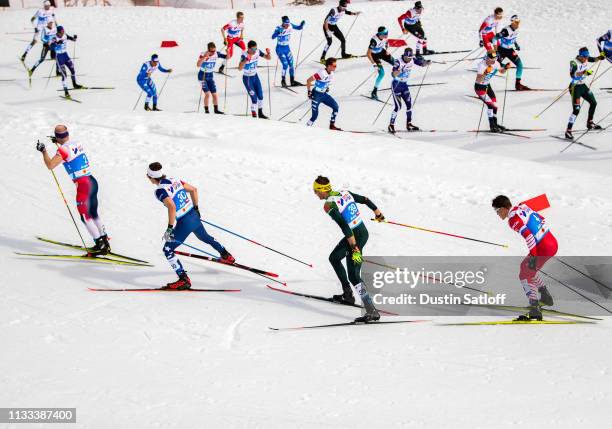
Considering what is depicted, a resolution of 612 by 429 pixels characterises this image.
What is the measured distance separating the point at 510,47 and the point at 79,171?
11.5 meters

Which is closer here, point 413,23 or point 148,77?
point 148,77

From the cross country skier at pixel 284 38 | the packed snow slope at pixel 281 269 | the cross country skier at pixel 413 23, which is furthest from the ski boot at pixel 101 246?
the cross country skier at pixel 413 23

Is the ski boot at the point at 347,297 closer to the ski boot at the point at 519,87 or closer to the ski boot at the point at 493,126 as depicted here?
the ski boot at the point at 493,126

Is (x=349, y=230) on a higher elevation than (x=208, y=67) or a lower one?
lower

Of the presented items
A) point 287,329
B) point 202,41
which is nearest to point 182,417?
point 287,329

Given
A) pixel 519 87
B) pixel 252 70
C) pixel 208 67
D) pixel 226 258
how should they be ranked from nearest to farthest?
pixel 226 258
pixel 252 70
pixel 208 67
pixel 519 87

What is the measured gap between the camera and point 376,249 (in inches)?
360

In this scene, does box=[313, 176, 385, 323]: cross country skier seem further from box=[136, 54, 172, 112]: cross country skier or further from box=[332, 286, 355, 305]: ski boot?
box=[136, 54, 172, 112]: cross country skier

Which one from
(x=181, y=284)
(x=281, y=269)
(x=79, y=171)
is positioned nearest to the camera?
(x=181, y=284)

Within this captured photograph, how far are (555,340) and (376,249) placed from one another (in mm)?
3108

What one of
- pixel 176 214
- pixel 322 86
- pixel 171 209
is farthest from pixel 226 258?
pixel 322 86

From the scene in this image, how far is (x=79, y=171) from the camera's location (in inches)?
332

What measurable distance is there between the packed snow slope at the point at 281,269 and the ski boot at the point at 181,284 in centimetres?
14

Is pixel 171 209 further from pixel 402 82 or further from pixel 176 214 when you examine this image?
pixel 402 82
